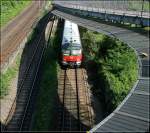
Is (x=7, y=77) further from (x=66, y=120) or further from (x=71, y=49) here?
(x=66, y=120)

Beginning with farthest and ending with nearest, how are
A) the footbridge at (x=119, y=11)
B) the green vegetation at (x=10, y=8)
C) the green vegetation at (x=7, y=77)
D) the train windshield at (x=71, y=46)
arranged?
1. the green vegetation at (x=10, y=8)
2. the train windshield at (x=71, y=46)
3. the footbridge at (x=119, y=11)
4. the green vegetation at (x=7, y=77)

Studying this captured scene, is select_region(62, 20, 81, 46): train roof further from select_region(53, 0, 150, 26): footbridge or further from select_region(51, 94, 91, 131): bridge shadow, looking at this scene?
select_region(51, 94, 91, 131): bridge shadow

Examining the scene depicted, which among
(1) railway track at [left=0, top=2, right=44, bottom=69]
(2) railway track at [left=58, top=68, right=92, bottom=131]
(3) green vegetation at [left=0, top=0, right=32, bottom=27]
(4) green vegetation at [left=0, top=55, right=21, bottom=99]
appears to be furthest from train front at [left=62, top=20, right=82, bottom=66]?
(3) green vegetation at [left=0, top=0, right=32, bottom=27]

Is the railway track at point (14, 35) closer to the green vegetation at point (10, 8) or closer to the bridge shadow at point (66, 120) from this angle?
the green vegetation at point (10, 8)

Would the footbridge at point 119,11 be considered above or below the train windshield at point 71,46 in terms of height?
above

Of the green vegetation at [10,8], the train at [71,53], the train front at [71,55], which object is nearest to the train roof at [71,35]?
the train at [71,53]

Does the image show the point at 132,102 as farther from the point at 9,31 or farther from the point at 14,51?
the point at 9,31
